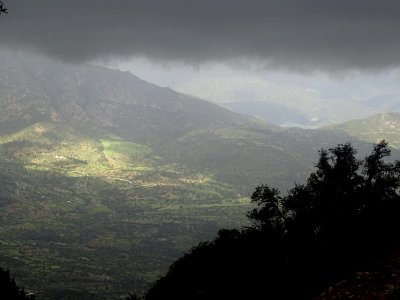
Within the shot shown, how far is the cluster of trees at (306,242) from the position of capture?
4050 cm

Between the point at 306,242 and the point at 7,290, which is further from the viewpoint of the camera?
the point at 7,290

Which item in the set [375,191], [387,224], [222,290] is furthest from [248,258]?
[375,191]

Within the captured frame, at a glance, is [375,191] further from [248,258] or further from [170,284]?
[170,284]

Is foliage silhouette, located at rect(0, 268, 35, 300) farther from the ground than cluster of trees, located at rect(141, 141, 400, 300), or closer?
closer

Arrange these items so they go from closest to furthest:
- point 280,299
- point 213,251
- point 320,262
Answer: point 280,299 → point 320,262 → point 213,251

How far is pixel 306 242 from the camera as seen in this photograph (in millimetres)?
57750

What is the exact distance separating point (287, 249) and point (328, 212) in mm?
14579

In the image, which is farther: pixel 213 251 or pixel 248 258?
pixel 213 251

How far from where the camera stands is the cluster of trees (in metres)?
40.5

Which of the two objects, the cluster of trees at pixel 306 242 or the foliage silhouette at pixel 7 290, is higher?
the cluster of trees at pixel 306 242

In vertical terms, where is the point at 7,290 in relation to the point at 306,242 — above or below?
below

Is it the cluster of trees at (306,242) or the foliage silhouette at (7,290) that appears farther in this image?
the foliage silhouette at (7,290)

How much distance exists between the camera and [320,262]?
43.0 m

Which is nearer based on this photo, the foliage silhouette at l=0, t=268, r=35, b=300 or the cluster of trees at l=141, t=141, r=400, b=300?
the cluster of trees at l=141, t=141, r=400, b=300
